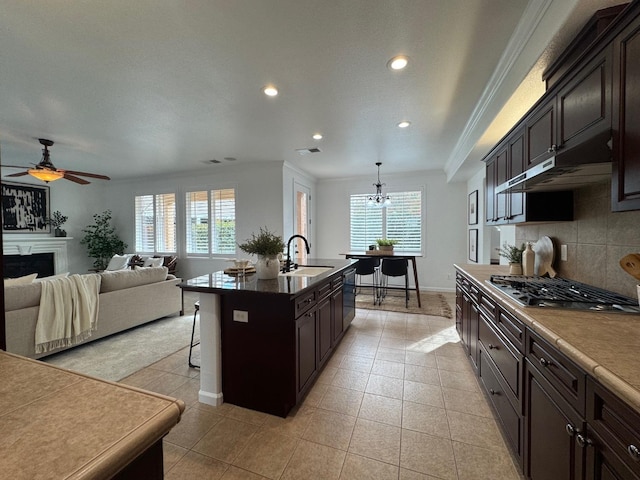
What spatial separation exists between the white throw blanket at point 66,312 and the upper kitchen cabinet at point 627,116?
4.42 meters

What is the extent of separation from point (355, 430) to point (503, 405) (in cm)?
97

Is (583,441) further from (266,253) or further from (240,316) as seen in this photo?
(266,253)

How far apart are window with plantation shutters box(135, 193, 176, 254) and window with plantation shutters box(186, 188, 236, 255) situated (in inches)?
20.7

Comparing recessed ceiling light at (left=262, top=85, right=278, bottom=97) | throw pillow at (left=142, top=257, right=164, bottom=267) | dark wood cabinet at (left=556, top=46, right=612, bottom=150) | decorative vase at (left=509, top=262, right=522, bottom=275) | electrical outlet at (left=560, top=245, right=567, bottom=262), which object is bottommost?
throw pillow at (left=142, top=257, right=164, bottom=267)

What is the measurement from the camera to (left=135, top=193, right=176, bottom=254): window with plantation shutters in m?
6.49

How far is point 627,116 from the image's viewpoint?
117 cm

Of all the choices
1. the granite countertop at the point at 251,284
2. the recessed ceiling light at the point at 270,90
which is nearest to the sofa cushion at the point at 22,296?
the granite countertop at the point at 251,284

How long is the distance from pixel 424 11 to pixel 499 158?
1661mm

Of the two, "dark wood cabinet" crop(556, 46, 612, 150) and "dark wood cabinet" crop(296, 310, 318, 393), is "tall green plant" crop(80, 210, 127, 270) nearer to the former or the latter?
"dark wood cabinet" crop(296, 310, 318, 393)

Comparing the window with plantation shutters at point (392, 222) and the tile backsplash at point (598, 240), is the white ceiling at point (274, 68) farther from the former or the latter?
the window with plantation shutters at point (392, 222)

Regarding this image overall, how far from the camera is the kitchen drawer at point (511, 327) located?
1.46 metres

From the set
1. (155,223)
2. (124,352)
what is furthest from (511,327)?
(155,223)

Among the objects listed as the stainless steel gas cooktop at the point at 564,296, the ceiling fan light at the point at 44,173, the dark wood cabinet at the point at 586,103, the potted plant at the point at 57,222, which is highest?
the ceiling fan light at the point at 44,173

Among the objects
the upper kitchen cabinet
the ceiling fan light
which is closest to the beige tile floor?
the upper kitchen cabinet
